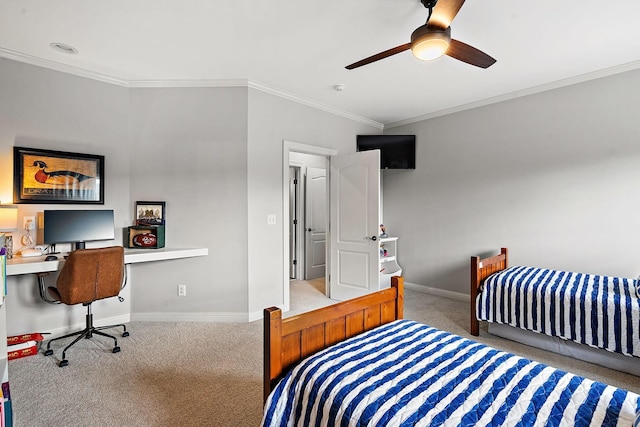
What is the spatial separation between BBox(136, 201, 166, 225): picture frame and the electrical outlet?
0.82 m

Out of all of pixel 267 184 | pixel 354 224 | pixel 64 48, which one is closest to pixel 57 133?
pixel 64 48

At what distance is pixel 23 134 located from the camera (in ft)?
9.21

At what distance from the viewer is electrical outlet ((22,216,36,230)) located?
2.80m

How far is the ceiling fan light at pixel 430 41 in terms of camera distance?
6.05 ft

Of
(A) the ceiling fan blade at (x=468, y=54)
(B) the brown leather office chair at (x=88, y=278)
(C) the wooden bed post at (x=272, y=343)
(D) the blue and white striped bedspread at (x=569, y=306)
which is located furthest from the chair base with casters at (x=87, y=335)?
(A) the ceiling fan blade at (x=468, y=54)

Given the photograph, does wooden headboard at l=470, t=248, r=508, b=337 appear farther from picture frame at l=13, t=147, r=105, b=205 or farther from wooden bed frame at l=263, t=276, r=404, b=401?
picture frame at l=13, t=147, r=105, b=205

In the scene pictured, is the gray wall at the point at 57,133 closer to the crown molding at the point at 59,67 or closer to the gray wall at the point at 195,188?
the crown molding at the point at 59,67

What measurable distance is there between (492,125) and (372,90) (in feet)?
5.19

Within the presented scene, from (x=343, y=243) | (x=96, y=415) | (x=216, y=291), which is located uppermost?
(x=343, y=243)

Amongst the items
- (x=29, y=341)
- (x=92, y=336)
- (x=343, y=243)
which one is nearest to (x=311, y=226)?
(x=343, y=243)

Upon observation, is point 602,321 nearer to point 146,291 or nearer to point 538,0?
point 538,0

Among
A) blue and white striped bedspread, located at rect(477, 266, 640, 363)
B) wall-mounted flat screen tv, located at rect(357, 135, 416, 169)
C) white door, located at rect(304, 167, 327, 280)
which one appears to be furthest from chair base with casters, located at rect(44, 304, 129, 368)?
wall-mounted flat screen tv, located at rect(357, 135, 416, 169)

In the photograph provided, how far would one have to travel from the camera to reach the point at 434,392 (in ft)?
3.78

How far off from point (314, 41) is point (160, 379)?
285cm
